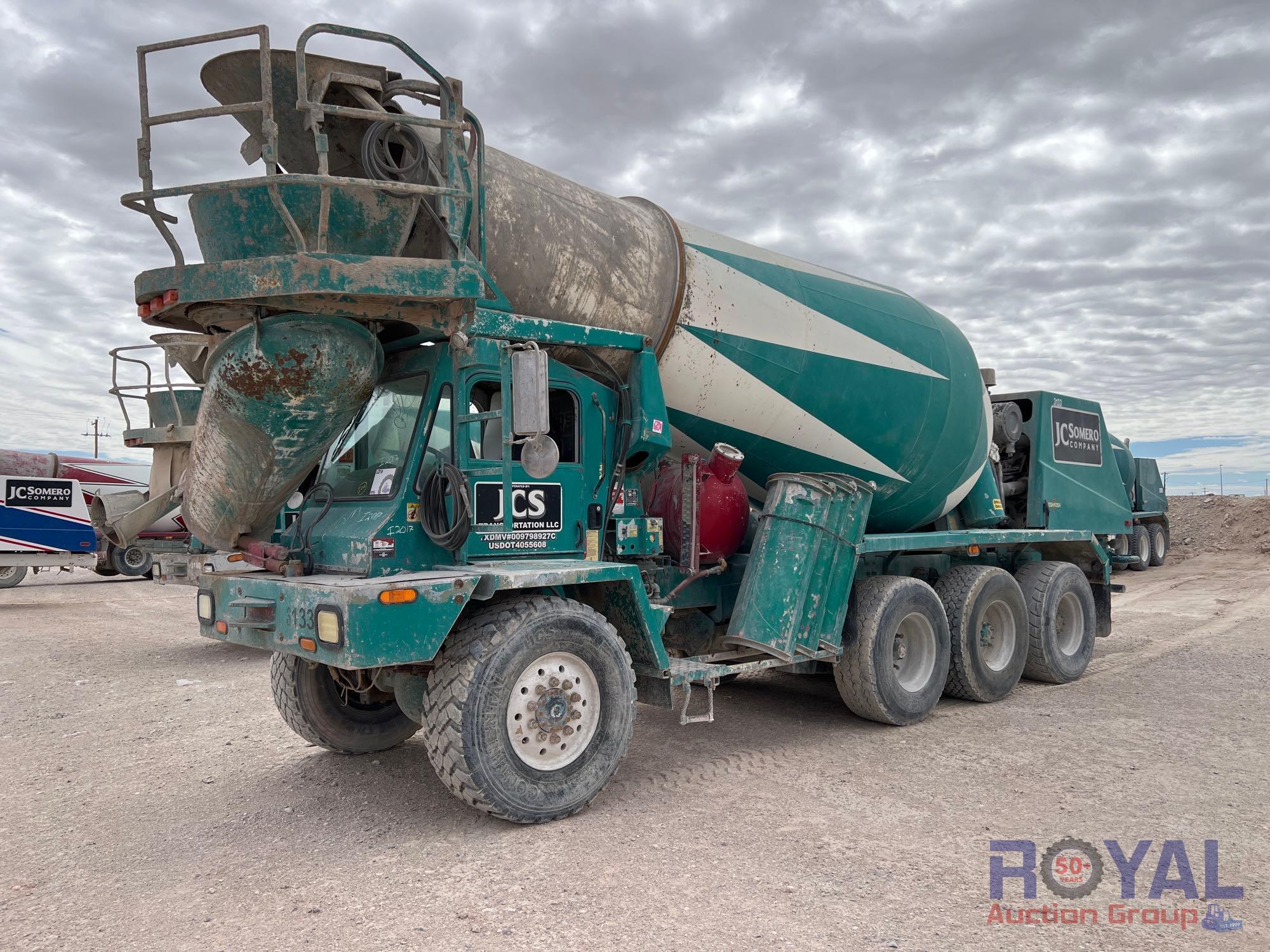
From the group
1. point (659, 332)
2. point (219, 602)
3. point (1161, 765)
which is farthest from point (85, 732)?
point (1161, 765)

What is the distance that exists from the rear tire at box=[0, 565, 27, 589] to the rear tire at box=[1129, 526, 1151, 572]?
2647 centimetres

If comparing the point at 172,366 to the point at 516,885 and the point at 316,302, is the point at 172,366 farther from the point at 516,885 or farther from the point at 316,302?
the point at 516,885

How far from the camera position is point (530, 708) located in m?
5.21

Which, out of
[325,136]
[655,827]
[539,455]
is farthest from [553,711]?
[325,136]

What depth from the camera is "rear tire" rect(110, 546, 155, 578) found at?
21.1 meters

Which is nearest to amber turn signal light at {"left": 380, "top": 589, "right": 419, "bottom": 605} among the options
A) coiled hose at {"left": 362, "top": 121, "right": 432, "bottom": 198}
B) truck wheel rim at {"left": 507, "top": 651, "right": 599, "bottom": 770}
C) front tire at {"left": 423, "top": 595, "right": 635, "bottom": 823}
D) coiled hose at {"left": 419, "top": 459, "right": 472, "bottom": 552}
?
front tire at {"left": 423, "top": 595, "right": 635, "bottom": 823}

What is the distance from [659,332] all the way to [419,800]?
3.43 m

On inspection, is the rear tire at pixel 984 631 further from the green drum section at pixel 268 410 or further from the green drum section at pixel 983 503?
the green drum section at pixel 268 410

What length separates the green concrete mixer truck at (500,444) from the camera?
507 centimetres

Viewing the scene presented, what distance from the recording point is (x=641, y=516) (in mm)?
6555

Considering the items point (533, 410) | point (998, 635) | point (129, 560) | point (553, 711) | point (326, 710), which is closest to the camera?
point (533, 410)

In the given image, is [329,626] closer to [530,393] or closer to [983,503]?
[530,393]

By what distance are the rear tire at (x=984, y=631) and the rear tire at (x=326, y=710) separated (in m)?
4.81

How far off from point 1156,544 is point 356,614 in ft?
87.8
